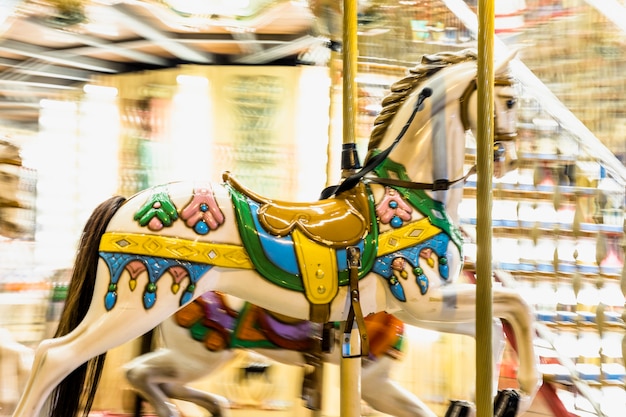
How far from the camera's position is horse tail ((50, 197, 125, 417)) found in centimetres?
135

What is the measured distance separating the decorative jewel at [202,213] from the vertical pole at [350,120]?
403 millimetres

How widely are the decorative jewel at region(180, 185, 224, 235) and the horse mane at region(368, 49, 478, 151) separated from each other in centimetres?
46

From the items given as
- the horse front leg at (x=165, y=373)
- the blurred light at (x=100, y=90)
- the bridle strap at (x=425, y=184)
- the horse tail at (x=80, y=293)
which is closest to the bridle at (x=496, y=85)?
the bridle strap at (x=425, y=184)

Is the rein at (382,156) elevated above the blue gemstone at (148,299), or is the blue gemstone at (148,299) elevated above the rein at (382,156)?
the rein at (382,156)

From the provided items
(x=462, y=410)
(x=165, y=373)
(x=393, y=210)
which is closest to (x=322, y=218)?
(x=393, y=210)

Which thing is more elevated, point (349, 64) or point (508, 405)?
point (349, 64)

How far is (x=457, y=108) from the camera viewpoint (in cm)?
146

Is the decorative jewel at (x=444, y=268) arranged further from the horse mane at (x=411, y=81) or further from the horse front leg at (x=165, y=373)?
the horse front leg at (x=165, y=373)

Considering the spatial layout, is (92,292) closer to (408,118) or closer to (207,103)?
(408,118)

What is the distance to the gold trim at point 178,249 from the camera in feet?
4.27

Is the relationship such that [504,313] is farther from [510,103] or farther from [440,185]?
[510,103]

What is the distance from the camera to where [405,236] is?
1381 mm

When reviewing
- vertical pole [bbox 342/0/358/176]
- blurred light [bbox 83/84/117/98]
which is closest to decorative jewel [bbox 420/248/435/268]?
vertical pole [bbox 342/0/358/176]

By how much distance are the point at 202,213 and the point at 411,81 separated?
63cm
